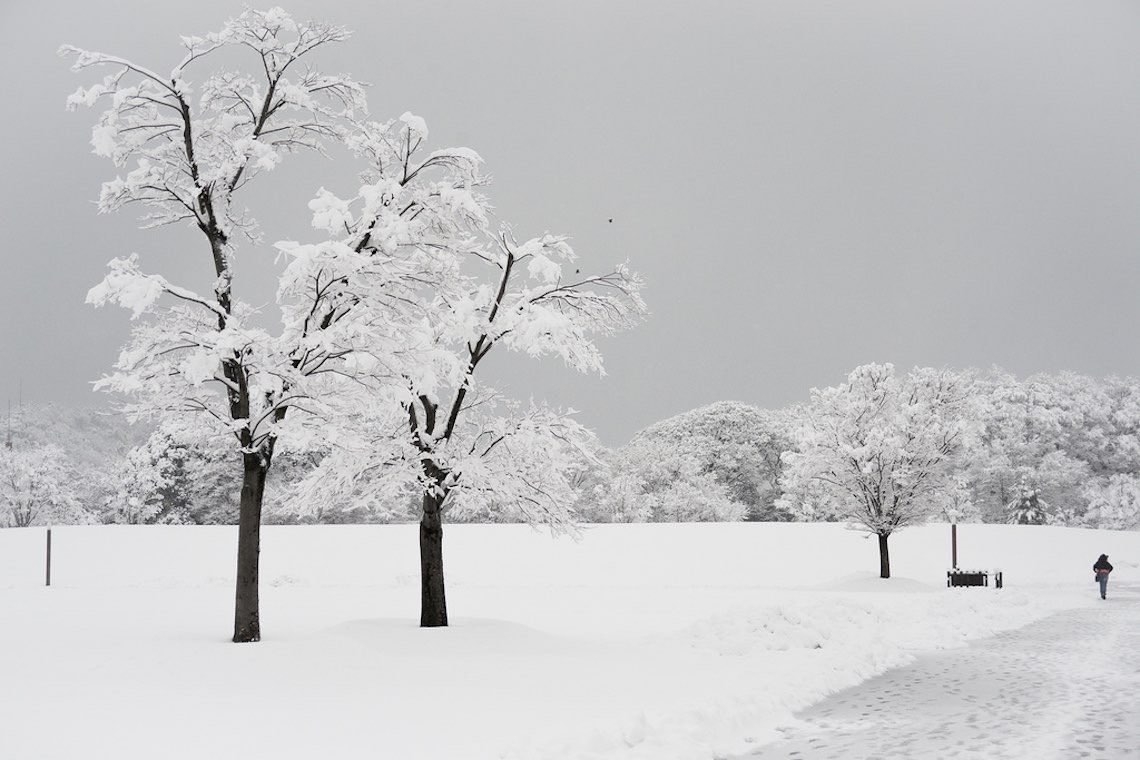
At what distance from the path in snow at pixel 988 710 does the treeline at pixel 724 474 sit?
40.1 metres

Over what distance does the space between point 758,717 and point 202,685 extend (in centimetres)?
721

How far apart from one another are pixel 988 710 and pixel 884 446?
2705 centimetres

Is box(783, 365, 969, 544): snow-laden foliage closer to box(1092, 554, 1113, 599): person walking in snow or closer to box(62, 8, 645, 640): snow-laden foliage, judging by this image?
box(1092, 554, 1113, 599): person walking in snow

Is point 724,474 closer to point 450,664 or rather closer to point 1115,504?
point 1115,504

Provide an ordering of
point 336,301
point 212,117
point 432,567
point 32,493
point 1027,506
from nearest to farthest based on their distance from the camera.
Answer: point 336,301
point 212,117
point 432,567
point 32,493
point 1027,506

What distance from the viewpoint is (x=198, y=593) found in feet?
97.8

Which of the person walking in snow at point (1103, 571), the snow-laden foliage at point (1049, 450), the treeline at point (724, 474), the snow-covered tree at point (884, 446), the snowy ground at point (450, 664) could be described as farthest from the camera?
the snow-laden foliage at point (1049, 450)

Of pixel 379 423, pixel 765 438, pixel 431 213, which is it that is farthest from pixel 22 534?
pixel 765 438

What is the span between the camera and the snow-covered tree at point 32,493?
2454 inches

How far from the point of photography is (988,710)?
1091 cm

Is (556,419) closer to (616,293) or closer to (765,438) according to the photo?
(616,293)

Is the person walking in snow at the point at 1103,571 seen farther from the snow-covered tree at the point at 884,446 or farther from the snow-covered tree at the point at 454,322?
the snow-covered tree at the point at 454,322

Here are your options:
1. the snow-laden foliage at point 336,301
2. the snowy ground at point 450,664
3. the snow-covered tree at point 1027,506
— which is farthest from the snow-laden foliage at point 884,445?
the snow-covered tree at point 1027,506

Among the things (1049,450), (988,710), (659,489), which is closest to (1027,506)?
(1049,450)
